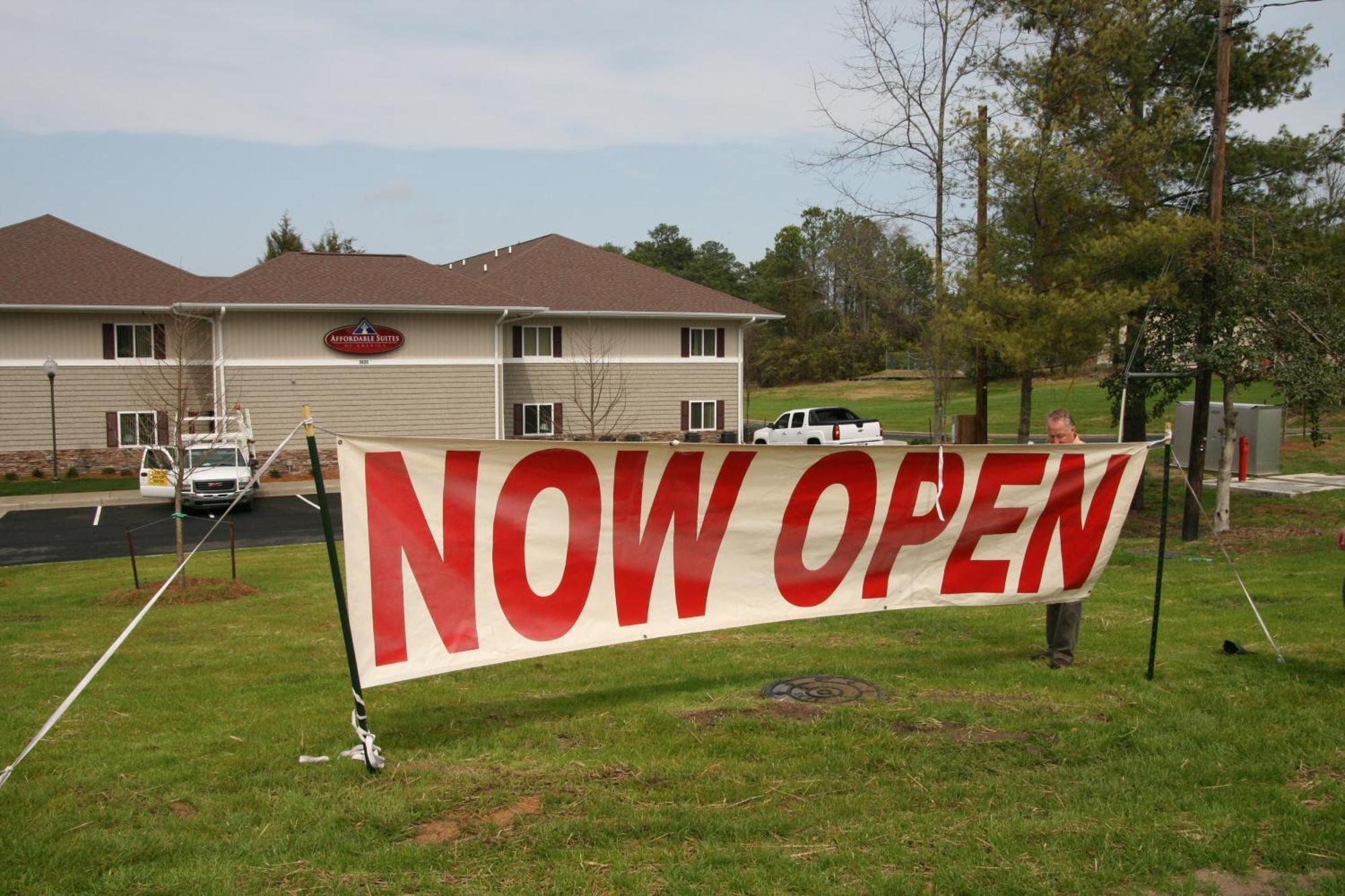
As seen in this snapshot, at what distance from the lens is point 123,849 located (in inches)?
178

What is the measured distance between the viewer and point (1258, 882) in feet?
14.3

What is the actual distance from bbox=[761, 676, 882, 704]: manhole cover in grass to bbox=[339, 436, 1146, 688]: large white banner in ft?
1.69

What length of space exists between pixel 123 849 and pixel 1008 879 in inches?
145

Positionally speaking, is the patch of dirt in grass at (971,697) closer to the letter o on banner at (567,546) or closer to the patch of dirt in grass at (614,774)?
Result: the patch of dirt in grass at (614,774)

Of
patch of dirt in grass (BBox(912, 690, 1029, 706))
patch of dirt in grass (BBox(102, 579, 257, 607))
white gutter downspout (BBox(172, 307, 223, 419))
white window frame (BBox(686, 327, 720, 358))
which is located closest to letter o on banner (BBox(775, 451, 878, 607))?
patch of dirt in grass (BBox(912, 690, 1029, 706))

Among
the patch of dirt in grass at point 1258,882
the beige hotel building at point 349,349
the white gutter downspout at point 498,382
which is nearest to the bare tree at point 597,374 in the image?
the beige hotel building at point 349,349

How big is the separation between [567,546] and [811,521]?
168 cm

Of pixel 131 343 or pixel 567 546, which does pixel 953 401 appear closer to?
pixel 131 343

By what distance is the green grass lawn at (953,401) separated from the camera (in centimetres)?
4628

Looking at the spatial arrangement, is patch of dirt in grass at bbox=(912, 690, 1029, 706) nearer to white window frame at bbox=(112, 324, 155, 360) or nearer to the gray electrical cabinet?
the gray electrical cabinet

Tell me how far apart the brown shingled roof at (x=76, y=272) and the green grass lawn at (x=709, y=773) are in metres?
28.3

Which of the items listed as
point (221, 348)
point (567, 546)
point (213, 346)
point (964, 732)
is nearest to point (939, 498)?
point (964, 732)

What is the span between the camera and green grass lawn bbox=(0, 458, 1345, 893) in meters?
4.41

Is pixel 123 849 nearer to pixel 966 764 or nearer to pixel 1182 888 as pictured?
pixel 966 764
